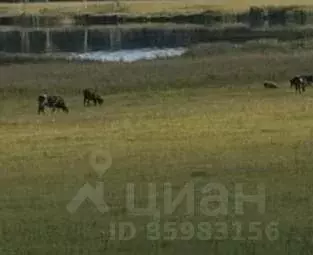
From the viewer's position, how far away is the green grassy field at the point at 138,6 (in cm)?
9781

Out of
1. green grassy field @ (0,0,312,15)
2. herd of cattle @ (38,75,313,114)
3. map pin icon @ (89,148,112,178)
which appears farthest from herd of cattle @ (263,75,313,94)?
green grassy field @ (0,0,312,15)

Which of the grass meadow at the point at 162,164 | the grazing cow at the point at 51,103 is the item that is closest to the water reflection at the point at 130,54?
the grass meadow at the point at 162,164

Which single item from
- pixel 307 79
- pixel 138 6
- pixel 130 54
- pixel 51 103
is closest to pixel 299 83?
pixel 307 79

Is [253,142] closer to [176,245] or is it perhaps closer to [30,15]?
[176,245]

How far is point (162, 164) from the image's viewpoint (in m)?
17.3

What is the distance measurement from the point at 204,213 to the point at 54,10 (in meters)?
88.3

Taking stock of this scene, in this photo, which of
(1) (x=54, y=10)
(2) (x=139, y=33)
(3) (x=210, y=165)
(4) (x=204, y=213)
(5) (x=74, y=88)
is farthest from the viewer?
(1) (x=54, y=10)

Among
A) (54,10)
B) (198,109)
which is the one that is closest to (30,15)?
(54,10)

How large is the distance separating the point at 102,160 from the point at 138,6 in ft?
288

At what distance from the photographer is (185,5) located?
4168 inches

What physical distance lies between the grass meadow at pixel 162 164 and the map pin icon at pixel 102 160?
0.35 ft

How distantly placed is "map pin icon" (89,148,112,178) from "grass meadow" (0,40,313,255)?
108mm

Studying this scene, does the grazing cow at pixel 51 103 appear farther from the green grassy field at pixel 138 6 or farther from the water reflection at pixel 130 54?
the green grassy field at pixel 138 6

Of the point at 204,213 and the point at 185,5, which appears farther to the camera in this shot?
the point at 185,5
